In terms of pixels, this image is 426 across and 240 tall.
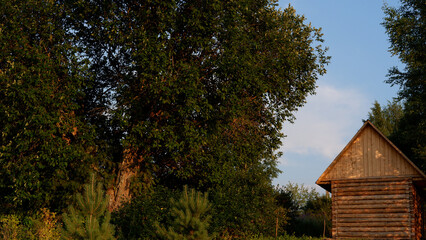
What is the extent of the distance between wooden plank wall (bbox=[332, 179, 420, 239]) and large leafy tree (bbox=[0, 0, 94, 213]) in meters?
13.3

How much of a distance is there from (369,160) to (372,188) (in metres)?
1.47

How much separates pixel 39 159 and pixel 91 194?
9.81 metres

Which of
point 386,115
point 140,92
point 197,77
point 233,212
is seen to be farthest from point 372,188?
point 386,115

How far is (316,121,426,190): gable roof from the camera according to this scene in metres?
23.6

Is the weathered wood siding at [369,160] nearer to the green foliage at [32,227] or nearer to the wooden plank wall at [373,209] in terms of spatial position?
the wooden plank wall at [373,209]

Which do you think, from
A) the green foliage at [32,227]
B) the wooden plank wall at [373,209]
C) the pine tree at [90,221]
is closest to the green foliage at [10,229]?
the green foliage at [32,227]

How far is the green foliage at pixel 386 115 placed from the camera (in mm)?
65438

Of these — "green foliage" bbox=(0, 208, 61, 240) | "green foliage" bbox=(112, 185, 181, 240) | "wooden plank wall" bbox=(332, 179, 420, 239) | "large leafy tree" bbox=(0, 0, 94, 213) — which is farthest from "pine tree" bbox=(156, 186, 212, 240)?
"wooden plank wall" bbox=(332, 179, 420, 239)

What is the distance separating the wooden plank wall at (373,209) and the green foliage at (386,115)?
4351 centimetres

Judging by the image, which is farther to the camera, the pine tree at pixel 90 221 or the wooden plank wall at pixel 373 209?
the wooden plank wall at pixel 373 209

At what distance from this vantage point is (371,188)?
23938mm

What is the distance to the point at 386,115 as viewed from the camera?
67.7m

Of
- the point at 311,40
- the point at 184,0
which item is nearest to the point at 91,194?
the point at 184,0

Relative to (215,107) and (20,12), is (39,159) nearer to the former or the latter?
(20,12)
